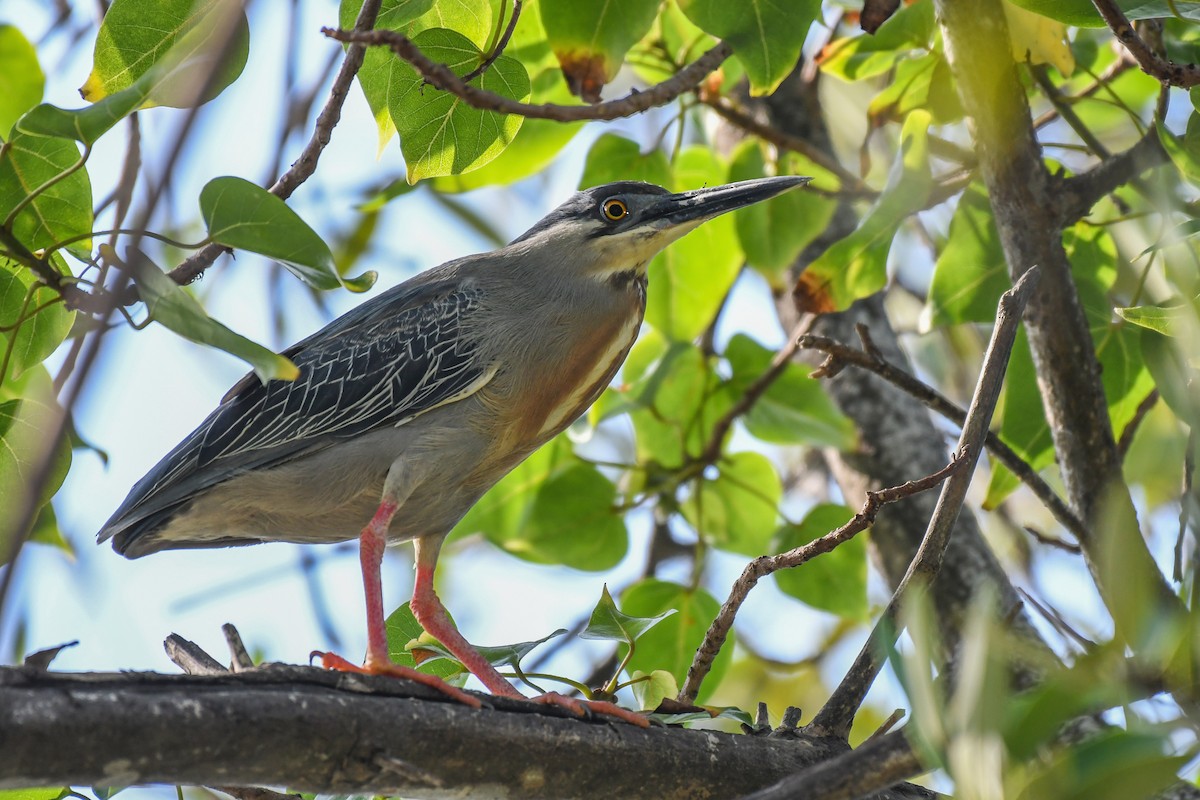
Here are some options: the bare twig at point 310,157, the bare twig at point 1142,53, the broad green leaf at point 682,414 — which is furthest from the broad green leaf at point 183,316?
the broad green leaf at point 682,414

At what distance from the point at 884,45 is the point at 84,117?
8.33 ft

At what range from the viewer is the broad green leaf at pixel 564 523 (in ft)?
14.2

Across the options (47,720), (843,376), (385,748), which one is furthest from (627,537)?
(47,720)

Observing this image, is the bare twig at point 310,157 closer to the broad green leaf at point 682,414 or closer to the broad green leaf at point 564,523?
the broad green leaf at point 564,523

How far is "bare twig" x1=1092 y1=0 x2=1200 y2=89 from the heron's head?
1487mm

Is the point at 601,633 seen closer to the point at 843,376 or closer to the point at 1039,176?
the point at 1039,176

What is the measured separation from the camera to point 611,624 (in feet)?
10.1

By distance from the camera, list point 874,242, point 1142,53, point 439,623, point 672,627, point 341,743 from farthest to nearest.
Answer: point 672,627, point 439,623, point 874,242, point 1142,53, point 341,743

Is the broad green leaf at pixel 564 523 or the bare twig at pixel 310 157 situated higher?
the bare twig at pixel 310 157

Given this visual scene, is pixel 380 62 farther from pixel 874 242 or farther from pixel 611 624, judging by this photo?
pixel 611 624

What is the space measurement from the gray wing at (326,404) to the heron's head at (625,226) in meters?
0.40

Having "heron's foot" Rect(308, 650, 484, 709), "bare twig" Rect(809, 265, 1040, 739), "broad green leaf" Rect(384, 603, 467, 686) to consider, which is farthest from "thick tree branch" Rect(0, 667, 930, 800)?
"broad green leaf" Rect(384, 603, 467, 686)

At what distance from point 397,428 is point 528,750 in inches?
58.1

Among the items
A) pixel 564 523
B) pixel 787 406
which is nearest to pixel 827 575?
pixel 787 406
